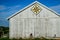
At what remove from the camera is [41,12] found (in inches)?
992

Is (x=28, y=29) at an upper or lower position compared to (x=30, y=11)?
lower

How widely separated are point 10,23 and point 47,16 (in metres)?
5.46

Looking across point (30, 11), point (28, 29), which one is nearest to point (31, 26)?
point (28, 29)

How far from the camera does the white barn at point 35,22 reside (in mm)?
24984

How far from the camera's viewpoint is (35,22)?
995 inches

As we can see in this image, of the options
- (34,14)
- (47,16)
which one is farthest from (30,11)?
(47,16)

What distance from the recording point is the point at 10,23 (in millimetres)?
25656

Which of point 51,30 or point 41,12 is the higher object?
point 41,12

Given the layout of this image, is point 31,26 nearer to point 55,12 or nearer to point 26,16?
point 26,16

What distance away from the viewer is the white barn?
82.0ft

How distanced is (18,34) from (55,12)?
6168 mm

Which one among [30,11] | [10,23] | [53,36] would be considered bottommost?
[53,36]

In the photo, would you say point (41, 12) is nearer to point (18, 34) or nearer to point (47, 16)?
point (47, 16)

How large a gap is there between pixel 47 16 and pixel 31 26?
2700 mm
